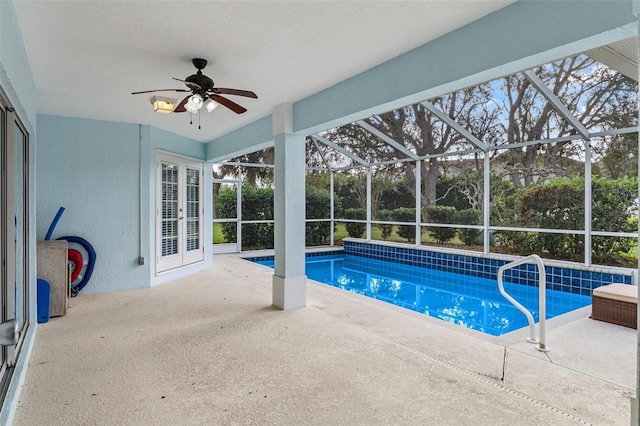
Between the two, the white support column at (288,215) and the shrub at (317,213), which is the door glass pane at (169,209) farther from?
the shrub at (317,213)

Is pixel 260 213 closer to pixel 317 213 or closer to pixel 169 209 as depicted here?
pixel 317 213

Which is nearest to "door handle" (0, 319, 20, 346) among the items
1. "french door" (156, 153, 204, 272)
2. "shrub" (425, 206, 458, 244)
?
"french door" (156, 153, 204, 272)

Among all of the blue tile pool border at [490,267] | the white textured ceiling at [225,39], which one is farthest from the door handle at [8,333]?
the blue tile pool border at [490,267]

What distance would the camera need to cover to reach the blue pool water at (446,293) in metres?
5.15

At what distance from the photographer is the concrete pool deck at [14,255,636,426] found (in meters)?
2.30

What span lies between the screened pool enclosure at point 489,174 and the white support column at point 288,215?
1970 mm

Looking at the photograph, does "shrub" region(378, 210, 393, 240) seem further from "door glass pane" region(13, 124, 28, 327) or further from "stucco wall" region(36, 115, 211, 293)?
"door glass pane" region(13, 124, 28, 327)

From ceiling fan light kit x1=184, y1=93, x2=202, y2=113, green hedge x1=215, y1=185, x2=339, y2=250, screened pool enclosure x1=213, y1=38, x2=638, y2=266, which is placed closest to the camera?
ceiling fan light kit x1=184, y1=93, x2=202, y2=113

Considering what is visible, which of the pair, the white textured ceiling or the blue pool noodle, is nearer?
the white textured ceiling

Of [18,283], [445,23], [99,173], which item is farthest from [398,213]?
[18,283]

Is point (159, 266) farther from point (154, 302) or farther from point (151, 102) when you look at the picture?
point (151, 102)

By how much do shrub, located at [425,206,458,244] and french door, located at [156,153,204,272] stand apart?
5.57 metres

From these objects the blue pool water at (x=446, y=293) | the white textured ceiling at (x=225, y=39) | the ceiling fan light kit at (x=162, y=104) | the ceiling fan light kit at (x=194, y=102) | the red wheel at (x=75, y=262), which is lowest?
the blue pool water at (x=446, y=293)

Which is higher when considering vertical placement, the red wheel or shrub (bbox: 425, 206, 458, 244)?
shrub (bbox: 425, 206, 458, 244)
